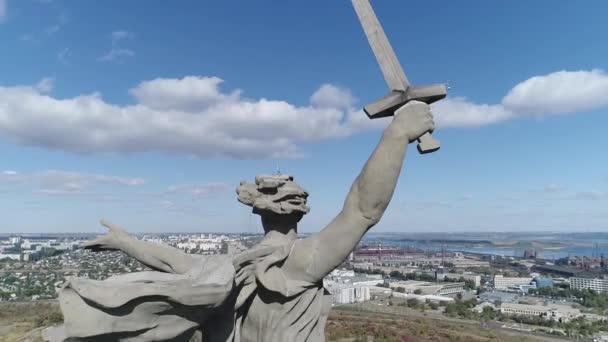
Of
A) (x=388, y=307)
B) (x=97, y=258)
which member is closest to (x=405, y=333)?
(x=388, y=307)

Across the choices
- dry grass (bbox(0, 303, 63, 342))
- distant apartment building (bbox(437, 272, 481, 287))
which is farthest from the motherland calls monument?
distant apartment building (bbox(437, 272, 481, 287))

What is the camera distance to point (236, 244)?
162 inches

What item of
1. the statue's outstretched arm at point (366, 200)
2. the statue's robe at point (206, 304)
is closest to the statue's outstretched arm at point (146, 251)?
the statue's robe at point (206, 304)

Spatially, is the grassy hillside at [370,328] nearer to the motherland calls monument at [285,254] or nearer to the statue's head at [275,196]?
the motherland calls monument at [285,254]

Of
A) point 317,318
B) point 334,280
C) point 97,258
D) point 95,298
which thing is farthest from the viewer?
point 97,258

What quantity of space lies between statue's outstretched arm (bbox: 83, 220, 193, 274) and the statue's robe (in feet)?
0.50

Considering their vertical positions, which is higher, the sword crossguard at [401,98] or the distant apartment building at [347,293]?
the sword crossguard at [401,98]

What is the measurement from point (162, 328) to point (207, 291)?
392 millimetres

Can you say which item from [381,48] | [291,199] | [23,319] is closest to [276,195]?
[291,199]

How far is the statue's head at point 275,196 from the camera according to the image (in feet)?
12.8

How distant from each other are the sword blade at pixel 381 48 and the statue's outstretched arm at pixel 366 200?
0.23 meters

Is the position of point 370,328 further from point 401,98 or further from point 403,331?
point 401,98

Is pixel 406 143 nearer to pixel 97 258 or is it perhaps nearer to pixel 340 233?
pixel 340 233

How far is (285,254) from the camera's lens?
12.5ft
